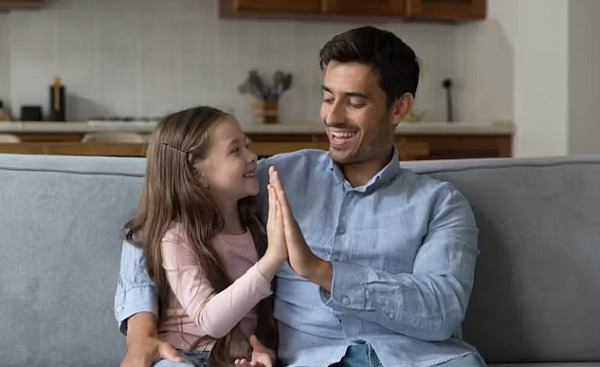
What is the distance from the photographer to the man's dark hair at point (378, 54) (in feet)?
5.88

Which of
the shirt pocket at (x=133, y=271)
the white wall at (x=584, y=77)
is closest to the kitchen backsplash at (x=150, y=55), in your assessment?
the white wall at (x=584, y=77)

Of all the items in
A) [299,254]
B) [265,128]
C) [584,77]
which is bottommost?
[299,254]

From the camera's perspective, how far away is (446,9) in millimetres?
5168

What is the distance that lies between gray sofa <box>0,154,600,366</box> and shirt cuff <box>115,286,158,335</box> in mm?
119

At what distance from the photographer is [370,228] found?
173cm

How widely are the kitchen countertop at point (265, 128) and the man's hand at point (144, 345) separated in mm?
3104

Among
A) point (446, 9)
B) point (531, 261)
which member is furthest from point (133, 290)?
point (446, 9)

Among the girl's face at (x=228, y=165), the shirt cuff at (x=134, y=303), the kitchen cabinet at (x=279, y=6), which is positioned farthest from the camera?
the kitchen cabinet at (x=279, y=6)

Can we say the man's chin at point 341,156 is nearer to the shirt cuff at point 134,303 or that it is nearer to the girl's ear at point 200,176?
the girl's ear at point 200,176

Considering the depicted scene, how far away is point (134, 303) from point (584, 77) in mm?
3418

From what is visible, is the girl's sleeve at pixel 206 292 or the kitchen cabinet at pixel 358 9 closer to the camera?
the girl's sleeve at pixel 206 292

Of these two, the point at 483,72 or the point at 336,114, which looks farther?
the point at 483,72

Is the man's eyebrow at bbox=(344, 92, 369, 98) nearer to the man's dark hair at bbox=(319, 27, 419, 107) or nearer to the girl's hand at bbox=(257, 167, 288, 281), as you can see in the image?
the man's dark hair at bbox=(319, 27, 419, 107)

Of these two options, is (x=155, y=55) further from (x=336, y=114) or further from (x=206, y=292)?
(x=206, y=292)
